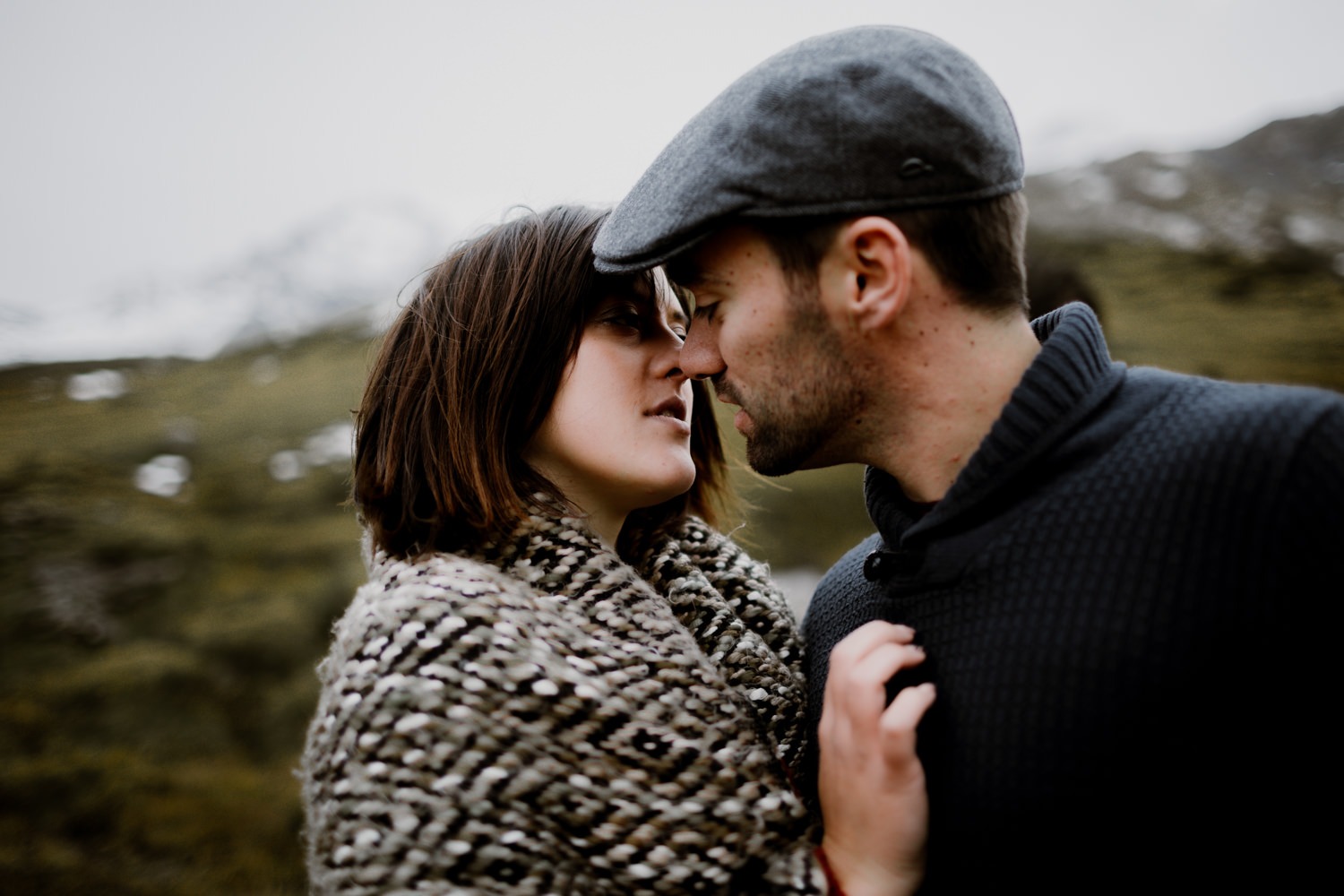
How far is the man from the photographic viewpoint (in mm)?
1157

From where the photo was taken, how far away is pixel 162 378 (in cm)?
2127

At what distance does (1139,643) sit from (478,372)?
1560 millimetres

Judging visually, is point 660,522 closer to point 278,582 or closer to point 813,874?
point 813,874

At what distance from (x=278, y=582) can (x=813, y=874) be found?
9.63 meters

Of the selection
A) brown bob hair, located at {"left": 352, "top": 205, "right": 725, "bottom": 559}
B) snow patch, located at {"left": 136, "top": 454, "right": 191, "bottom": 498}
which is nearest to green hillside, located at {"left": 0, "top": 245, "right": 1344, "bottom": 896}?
snow patch, located at {"left": 136, "top": 454, "right": 191, "bottom": 498}

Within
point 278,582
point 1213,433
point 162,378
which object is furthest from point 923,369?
point 162,378

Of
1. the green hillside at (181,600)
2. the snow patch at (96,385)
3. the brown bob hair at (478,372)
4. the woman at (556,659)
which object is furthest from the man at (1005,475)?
the snow patch at (96,385)

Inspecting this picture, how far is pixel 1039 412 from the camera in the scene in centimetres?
140

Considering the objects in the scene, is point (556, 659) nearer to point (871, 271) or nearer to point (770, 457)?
point (770, 457)

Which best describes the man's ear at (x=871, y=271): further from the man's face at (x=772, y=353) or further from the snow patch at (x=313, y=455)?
the snow patch at (x=313, y=455)

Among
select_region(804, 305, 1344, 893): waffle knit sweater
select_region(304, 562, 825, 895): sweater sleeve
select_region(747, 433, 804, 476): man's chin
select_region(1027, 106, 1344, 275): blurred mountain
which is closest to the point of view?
select_region(804, 305, 1344, 893): waffle knit sweater

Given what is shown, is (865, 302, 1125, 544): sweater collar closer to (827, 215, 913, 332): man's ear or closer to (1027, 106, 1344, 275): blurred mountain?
(827, 215, 913, 332): man's ear

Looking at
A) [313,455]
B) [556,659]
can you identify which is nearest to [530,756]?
[556,659]

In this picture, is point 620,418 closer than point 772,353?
No
